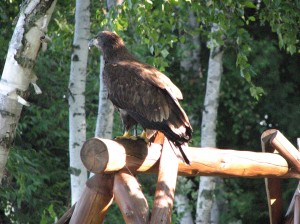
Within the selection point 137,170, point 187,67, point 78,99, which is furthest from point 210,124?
point 137,170

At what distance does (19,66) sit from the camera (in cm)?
457

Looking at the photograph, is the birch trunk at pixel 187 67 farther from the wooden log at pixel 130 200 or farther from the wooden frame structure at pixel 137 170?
the wooden log at pixel 130 200

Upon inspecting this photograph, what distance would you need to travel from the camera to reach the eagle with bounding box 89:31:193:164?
14.3ft

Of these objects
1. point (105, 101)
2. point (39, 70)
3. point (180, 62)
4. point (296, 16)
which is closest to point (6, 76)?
point (105, 101)

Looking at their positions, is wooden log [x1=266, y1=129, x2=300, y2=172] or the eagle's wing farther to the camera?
wooden log [x1=266, y1=129, x2=300, y2=172]

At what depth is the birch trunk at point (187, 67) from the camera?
11.6 meters

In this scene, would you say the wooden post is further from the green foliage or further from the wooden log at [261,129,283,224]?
the green foliage

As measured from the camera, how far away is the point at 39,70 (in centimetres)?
908

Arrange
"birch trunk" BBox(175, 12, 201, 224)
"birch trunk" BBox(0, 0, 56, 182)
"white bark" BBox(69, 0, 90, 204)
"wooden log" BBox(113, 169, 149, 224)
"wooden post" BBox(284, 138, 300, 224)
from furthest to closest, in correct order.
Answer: "birch trunk" BBox(175, 12, 201, 224)
"white bark" BBox(69, 0, 90, 204)
"wooden post" BBox(284, 138, 300, 224)
"birch trunk" BBox(0, 0, 56, 182)
"wooden log" BBox(113, 169, 149, 224)

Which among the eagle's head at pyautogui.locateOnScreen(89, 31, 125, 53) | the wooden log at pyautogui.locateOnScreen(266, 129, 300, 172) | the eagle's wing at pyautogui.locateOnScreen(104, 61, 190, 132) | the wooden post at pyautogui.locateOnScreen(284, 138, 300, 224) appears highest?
the eagle's head at pyautogui.locateOnScreen(89, 31, 125, 53)

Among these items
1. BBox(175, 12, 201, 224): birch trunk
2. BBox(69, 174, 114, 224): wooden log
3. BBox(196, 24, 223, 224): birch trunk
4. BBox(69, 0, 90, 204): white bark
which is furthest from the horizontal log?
BBox(175, 12, 201, 224): birch trunk

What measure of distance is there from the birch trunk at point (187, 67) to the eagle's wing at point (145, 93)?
253 inches

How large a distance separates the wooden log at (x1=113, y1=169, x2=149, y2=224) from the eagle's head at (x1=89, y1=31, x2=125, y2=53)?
1530 millimetres

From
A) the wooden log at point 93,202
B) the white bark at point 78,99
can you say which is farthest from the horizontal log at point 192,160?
the white bark at point 78,99
